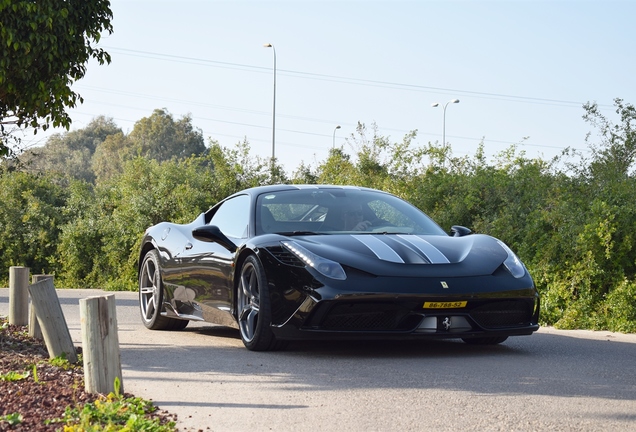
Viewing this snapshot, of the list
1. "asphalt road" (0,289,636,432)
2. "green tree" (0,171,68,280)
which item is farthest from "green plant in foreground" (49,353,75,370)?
"green tree" (0,171,68,280)

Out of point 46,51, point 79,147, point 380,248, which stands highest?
point 79,147

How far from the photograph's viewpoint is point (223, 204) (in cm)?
928

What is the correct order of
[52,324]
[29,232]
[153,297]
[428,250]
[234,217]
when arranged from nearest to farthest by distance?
[52,324]
[428,250]
[234,217]
[153,297]
[29,232]

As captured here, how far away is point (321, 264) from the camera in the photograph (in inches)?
275

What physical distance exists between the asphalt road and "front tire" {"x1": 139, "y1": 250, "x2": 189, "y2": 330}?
96 centimetres

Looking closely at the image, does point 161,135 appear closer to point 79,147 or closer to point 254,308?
point 79,147

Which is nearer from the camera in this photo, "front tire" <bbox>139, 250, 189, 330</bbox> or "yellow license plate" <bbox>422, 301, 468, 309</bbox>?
"yellow license plate" <bbox>422, 301, 468, 309</bbox>

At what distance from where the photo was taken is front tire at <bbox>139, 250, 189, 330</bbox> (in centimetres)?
966

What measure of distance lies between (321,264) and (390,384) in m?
1.37

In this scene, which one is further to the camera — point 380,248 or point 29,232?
point 29,232

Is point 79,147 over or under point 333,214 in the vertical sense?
over

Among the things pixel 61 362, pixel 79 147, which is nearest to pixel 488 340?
pixel 61 362

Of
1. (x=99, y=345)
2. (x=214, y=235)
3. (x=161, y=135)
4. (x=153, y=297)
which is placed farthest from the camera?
(x=161, y=135)

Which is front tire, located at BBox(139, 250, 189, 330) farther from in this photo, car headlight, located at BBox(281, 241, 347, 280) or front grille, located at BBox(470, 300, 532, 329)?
front grille, located at BBox(470, 300, 532, 329)
